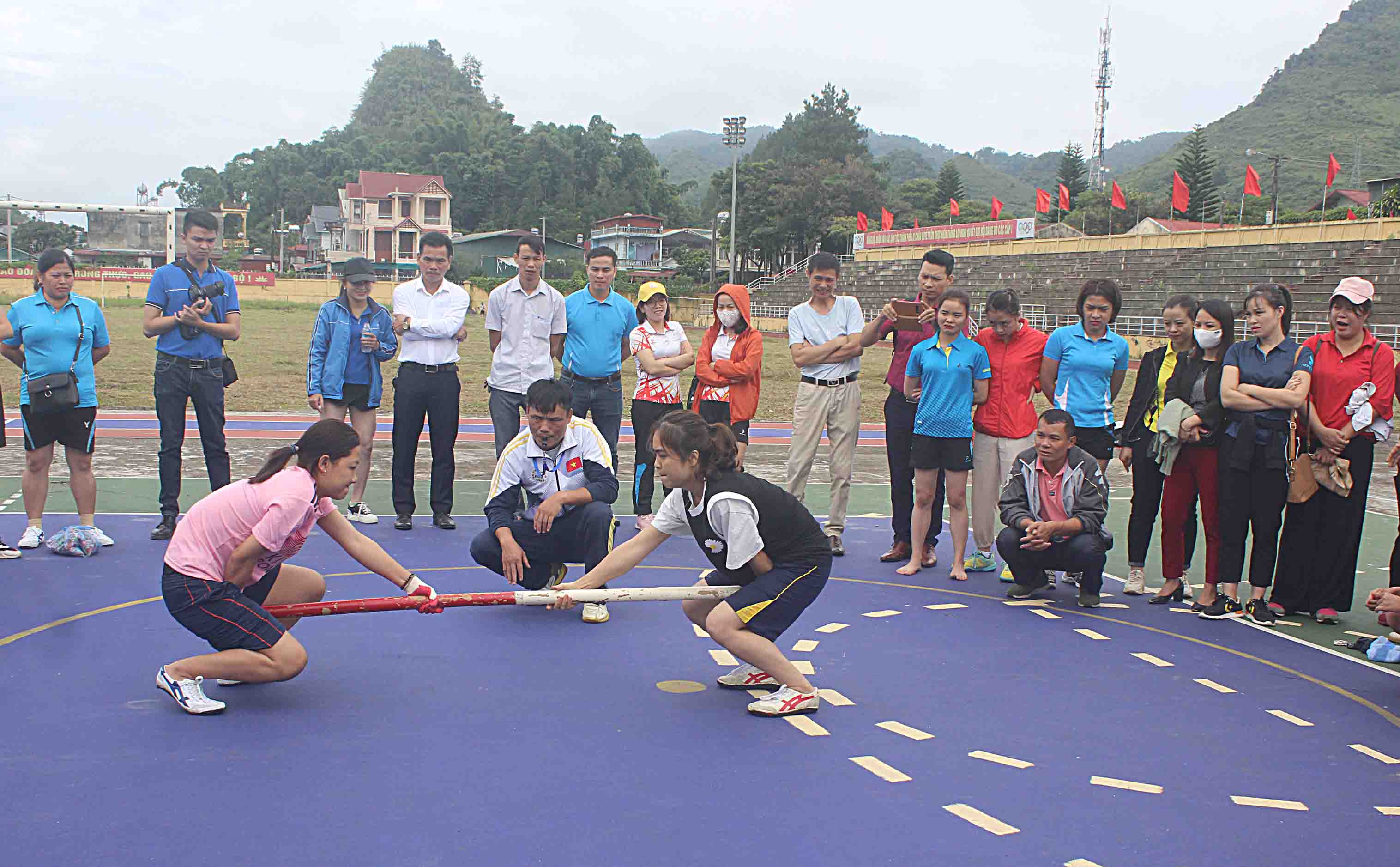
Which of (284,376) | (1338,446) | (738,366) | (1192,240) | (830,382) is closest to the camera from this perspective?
(1338,446)

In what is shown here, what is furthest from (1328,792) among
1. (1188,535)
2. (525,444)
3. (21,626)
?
(21,626)

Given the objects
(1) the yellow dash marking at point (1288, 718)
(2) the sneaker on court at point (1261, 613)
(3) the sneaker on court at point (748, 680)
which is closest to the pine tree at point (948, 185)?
(2) the sneaker on court at point (1261, 613)

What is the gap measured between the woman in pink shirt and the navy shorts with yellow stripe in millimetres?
1575

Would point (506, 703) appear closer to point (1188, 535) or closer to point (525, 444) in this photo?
point (525, 444)

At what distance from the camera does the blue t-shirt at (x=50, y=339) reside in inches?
248

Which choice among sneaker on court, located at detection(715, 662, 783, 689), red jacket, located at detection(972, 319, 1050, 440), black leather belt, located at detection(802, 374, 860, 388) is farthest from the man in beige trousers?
sneaker on court, located at detection(715, 662, 783, 689)

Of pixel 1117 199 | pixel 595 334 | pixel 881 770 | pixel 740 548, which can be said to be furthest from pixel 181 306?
pixel 1117 199

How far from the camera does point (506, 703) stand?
420 cm

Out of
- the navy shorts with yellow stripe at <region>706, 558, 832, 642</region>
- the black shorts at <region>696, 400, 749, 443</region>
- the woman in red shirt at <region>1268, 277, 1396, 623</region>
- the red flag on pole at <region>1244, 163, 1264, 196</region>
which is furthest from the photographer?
the red flag on pole at <region>1244, 163, 1264, 196</region>

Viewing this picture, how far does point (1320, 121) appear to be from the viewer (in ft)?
334

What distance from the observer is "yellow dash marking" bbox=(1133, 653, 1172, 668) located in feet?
16.2

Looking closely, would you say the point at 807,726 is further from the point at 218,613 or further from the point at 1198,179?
the point at 1198,179

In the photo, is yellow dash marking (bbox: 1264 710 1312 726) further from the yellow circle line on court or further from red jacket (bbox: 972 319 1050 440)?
red jacket (bbox: 972 319 1050 440)

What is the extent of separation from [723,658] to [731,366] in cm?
263
